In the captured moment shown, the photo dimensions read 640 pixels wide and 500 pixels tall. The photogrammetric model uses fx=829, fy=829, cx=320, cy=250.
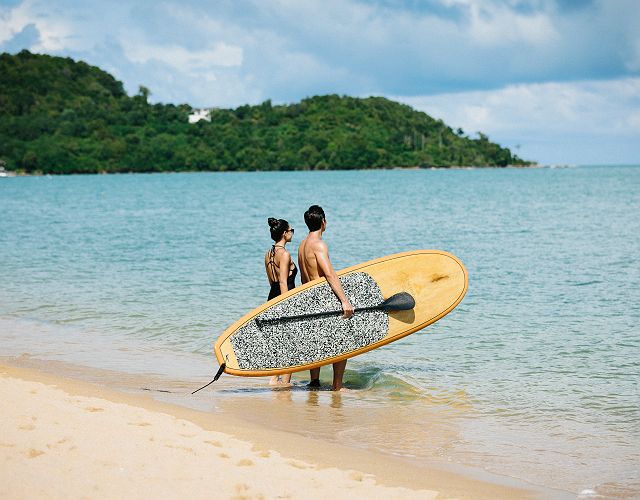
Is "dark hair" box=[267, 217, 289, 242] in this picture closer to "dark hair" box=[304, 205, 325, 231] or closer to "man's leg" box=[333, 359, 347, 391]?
"dark hair" box=[304, 205, 325, 231]

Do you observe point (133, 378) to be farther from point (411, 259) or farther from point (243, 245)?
point (243, 245)

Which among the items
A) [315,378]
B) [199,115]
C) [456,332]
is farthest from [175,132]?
[315,378]

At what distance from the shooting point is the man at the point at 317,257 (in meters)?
7.43

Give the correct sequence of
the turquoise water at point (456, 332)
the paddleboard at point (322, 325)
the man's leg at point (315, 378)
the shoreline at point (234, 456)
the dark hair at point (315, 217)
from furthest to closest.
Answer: the man's leg at point (315, 378)
the paddleboard at point (322, 325)
the dark hair at point (315, 217)
the turquoise water at point (456, 332)
the shoreline at point (234, 456)

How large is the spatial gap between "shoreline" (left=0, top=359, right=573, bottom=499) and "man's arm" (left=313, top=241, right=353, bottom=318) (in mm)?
1562

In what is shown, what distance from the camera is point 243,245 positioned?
25156 mm

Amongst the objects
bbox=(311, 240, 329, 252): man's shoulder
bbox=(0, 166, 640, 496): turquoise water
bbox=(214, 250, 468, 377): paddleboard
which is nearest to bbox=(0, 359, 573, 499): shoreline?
bbox=(0, 166, 640, 496): turquoise water

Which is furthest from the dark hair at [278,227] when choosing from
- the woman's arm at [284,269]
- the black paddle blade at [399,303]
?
the black paddle blade at [399,303]

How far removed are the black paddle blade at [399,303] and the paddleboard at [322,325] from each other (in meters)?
0.06

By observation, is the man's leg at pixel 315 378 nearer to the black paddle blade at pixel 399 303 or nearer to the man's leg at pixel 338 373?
the man's leg at pixel 338 373

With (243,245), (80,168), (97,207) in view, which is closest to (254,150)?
(80,168)

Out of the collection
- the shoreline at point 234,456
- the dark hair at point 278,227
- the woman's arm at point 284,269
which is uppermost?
the dark hair at point 278,227

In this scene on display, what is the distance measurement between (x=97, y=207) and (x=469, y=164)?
13993cm

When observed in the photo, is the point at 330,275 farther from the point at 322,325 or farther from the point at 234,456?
the point at 234,456
